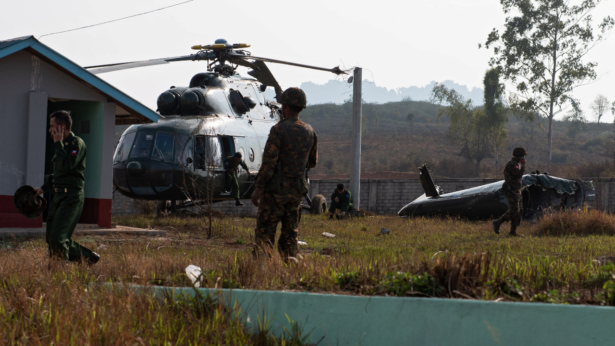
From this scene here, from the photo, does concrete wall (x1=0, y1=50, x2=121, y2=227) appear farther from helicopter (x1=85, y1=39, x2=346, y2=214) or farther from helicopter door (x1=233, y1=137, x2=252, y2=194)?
helicopter door (x1=233, y1=137, x2=252, y2=194)

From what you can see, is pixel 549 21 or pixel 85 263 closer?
pixel 85 263

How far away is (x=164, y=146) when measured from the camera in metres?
15.3

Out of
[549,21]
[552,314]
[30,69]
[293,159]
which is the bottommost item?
[552,314]


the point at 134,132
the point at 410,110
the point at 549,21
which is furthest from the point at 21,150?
the point at 410,110

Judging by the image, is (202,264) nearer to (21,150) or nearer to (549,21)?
(21,150)

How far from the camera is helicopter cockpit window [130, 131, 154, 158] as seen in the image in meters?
15.2

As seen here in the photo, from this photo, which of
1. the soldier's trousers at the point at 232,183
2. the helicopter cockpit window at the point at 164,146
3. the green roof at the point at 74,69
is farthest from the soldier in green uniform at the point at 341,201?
the green roof at the point at 74,69

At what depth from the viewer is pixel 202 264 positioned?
5.95m

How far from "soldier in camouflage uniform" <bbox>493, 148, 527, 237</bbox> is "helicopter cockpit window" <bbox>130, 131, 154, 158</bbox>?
8.77 metres

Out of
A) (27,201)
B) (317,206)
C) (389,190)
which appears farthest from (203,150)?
(389,190)

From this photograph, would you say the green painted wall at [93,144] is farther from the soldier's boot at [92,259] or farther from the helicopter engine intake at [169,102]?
the soldier's boot at [92,259]

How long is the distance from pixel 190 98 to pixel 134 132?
181cm

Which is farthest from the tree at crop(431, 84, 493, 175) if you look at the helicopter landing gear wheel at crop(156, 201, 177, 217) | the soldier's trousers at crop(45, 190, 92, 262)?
the soldier's trousers at crop(45, 190, 92, 262)

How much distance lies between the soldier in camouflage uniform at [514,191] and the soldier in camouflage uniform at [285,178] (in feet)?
23.6
